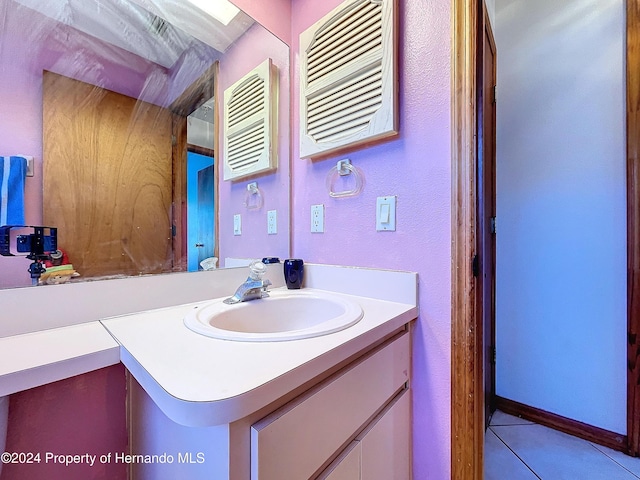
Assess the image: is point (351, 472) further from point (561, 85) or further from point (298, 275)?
point (561, 85)

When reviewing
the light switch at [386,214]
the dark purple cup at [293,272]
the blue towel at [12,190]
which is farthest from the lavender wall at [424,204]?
the blue towel at [12,190]

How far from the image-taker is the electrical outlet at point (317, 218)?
114cm

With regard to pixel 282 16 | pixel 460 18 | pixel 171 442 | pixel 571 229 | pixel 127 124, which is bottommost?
pixel 171 442

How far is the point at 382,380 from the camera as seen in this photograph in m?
0.73

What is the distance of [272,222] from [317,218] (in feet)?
0.79

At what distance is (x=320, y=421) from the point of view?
52cm

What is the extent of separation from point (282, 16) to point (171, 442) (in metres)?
1.61

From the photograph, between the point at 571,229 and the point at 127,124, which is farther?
the point at 571,229

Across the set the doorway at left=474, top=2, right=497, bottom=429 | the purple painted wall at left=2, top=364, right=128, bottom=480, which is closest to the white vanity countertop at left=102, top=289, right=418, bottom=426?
the purple painted wall at left=2, top=364, right=128, bottom=480

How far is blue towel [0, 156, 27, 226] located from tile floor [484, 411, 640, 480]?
1.85 metres

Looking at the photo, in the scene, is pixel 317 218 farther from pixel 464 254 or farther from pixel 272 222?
pixel 464 254

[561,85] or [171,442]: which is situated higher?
[561,85]

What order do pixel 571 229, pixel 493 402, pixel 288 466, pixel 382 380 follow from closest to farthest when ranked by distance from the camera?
pixel 288 466
pixel 382 380
pixel 571 229
pixel 493 402

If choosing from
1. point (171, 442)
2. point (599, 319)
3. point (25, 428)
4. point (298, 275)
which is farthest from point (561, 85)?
point (25, 428)
